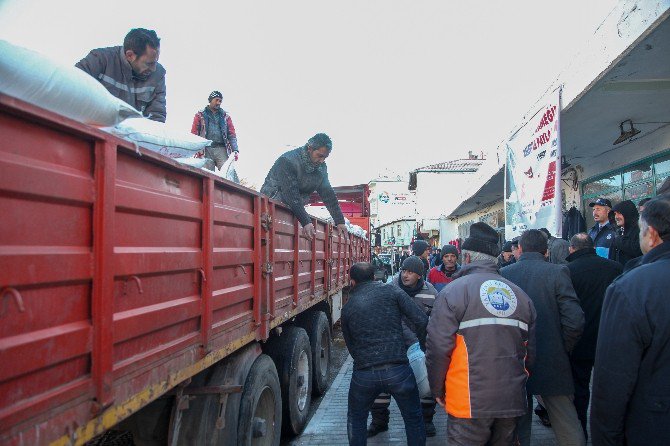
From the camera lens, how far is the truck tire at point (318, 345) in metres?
5.58

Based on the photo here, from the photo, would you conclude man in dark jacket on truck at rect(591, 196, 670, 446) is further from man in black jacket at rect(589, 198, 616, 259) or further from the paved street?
man in black jacket at rect(589, 198, 616, 259)

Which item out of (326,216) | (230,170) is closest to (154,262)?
(230,170)

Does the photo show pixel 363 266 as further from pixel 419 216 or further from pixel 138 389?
pixel 419 216

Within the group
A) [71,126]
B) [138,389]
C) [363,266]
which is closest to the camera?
[71,126]

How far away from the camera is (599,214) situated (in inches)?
219

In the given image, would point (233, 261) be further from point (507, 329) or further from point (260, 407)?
point (507, 329)

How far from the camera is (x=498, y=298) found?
9.59 ft

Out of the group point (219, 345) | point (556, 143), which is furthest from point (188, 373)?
point (556, 143)

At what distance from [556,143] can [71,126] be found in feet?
15.9

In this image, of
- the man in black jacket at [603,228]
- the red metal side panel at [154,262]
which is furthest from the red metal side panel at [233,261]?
the man in black jacket at [603,228]

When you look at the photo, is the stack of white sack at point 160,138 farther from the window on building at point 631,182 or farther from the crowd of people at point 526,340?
the window on building at point 631,182

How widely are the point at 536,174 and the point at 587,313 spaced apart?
2.25 meters

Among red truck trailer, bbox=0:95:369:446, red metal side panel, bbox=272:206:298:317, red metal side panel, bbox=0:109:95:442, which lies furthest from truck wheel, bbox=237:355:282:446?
red metal side panel, bbox=0:109:95:442

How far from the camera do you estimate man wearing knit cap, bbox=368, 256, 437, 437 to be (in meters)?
4.61
